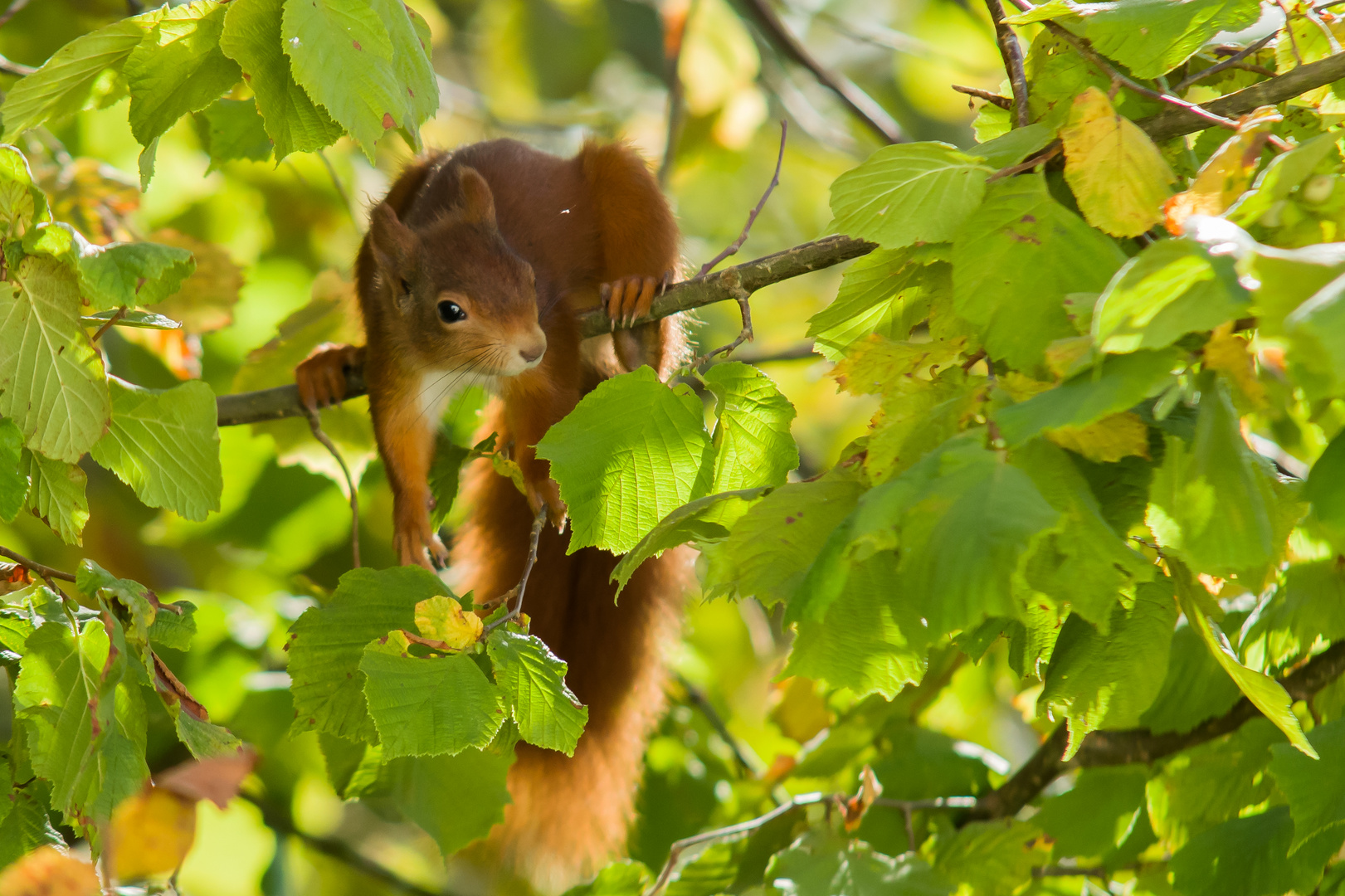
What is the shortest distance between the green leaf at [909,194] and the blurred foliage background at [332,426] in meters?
0.35

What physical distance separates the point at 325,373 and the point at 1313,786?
4.66 ft

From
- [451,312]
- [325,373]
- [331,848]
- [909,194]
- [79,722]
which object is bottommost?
[331,848]

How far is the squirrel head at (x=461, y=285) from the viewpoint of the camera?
1534 millimetres

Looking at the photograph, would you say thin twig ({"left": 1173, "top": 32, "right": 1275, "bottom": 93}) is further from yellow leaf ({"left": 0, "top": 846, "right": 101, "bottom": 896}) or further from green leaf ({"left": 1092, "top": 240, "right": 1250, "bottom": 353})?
yellow leaf ({"left": 0, "top": 846, "right": 101, "bottom": 896})

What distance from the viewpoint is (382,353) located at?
5.40 ft

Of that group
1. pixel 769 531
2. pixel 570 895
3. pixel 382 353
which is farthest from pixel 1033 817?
pixel 382 353

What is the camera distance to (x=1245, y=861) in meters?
0.92

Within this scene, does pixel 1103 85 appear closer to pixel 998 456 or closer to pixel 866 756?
pixel 998 456

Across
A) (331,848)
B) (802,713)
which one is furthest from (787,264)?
(331,848)

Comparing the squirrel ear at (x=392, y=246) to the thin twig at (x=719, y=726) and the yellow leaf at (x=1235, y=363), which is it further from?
the yellow leaf at (x=1235, y=363)

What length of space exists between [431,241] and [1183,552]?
127 cm

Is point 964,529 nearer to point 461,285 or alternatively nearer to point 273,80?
point 273,80

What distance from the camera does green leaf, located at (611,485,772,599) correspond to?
2.35ft

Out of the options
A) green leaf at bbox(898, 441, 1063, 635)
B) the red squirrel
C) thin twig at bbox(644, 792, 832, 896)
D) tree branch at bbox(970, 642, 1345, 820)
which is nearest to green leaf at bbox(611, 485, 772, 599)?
green leaf at bbox(898, 441, 1063, 635)
